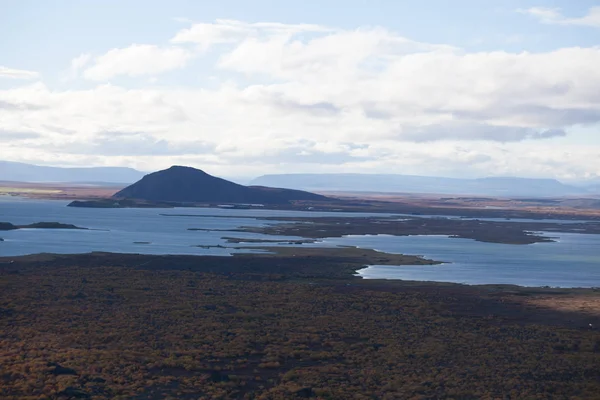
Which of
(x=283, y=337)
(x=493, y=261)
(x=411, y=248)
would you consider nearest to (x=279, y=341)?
(x=283, y=337)

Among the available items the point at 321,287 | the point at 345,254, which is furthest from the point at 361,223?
the point at 321,287

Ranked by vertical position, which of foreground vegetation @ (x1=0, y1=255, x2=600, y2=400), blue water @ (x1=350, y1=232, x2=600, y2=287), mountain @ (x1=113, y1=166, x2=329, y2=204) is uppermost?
mountain @ (x1=113, y1=166, x2=329, y2=204)

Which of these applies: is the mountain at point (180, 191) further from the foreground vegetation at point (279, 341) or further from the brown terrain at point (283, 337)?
the foreground vegetation at point (279, 341)

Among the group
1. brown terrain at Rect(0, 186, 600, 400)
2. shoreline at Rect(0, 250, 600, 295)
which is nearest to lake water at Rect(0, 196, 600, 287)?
shoreline at Rect(0, 250, 600, 295)

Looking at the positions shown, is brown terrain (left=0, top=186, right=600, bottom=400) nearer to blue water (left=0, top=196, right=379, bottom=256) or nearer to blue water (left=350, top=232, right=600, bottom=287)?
blue water (left=350, top=232, right=600, bottom=287)

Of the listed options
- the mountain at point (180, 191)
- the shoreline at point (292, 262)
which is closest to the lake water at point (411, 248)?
the shoreline at point (292, 262)

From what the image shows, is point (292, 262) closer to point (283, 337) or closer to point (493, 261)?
point (493, 261)
